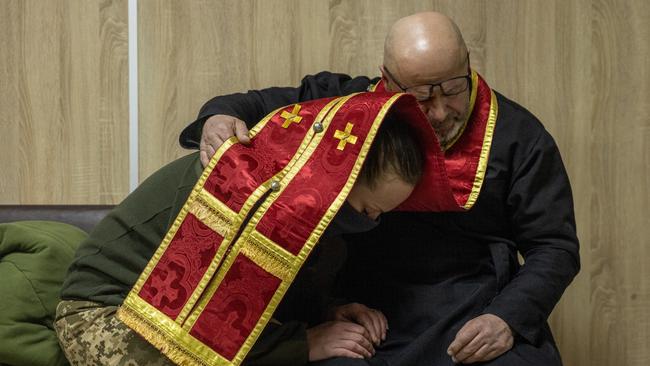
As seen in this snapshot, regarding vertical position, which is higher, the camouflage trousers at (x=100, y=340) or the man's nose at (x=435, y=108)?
the man's nose at (x=435, y=108)

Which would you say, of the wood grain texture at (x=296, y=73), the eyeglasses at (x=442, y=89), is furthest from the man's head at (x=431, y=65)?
the wood grain texture at (x=296, y=73)

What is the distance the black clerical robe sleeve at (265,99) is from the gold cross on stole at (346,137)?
383 millimetres

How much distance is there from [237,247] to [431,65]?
1.92 feet

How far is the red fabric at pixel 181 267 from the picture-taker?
1385 millimetres

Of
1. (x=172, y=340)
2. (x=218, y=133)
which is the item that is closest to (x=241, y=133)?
(x=218, y=133)

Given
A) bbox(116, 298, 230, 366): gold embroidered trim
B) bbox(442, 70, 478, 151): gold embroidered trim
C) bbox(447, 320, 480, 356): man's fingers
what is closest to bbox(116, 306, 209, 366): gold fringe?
bbox(116, 298, 230, 366): gold embroidered trim

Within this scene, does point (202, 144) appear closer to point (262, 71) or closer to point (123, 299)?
point (123, 299)

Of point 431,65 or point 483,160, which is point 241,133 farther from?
point 483,160

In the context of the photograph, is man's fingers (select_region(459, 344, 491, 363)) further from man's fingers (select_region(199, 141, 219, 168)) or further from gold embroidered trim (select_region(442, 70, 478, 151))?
man's fingers (select_region(199, 141, 219, 168))

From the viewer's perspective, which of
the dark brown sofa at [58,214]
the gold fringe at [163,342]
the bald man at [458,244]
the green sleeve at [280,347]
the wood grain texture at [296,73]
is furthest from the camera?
the wood grain texture at [296,73]

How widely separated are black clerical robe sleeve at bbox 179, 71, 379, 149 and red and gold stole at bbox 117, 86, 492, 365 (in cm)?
35

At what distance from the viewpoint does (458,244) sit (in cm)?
176

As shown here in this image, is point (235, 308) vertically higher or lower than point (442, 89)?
lower

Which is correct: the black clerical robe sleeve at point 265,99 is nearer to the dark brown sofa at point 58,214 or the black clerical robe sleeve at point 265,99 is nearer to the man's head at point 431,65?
the man's head at point 431,65
